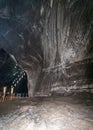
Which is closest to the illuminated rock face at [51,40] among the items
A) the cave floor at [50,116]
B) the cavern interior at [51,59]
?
the cavern interior at [51,59]

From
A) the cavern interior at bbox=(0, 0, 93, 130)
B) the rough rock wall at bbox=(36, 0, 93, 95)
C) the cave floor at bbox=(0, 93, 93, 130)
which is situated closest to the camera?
the cave floor at bbox=(0, 93, 93, 130)

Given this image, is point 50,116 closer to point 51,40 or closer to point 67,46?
point 67,46

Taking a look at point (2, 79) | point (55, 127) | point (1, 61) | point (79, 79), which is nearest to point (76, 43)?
point (79, 79)

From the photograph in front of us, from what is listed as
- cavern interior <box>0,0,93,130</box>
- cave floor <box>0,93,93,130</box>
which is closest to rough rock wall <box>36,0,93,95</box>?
cavern interior <box>0,0,93,130</box>

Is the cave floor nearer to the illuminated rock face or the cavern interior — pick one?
the cavern interior

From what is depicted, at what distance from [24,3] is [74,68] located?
2.08 m

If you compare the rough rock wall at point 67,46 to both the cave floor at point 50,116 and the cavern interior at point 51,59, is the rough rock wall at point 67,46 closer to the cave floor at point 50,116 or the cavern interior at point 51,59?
the cavern interior at point 51,59

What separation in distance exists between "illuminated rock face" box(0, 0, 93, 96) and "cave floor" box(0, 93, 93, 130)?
0.74 m

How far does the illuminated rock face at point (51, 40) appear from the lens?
9.36ft

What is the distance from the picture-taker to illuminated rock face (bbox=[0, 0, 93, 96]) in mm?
2854

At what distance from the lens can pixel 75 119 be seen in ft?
5.67

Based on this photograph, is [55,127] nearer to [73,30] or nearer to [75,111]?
[75,111]

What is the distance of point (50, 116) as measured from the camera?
5.94ft

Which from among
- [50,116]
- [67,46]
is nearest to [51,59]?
[67,46]
